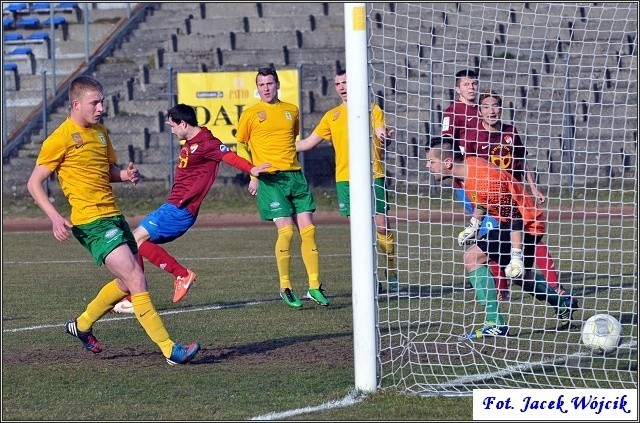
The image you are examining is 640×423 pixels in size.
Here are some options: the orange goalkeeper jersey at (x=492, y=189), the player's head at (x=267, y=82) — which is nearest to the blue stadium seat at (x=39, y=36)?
the player's head at (x=267, y=82)

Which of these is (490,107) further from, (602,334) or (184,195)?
(184,195)

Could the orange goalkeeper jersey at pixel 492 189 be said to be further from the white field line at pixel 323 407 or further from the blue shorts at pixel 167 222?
the blue shorts at pixel 167 222

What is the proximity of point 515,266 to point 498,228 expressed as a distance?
1.01ft

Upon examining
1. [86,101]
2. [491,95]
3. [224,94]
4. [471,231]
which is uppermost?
[86,101]

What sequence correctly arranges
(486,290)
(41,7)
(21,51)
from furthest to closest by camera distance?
(41,7) < (21,51) < (486,290)

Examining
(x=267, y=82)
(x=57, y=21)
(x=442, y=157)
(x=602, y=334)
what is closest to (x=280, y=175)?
(x=267, y=82)

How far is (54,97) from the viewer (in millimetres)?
24797

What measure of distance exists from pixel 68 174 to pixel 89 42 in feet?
68.2

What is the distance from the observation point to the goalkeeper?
24.9ft

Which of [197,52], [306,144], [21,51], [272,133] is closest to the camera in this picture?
[272,133]

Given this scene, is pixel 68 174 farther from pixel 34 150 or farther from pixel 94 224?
pixel 34 150

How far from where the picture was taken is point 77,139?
7066mm

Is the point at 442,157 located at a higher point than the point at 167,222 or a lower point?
higher

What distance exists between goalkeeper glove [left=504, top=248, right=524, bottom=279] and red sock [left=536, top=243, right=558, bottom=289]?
16.7 inches
